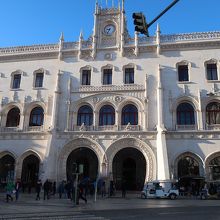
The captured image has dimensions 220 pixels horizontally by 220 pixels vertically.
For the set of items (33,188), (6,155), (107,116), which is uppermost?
(107,116)

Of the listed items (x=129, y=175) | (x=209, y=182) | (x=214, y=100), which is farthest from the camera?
(x=129, y=175)

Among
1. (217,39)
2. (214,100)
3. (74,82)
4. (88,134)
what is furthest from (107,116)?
(217,39)

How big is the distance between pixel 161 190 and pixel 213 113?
34.3ft

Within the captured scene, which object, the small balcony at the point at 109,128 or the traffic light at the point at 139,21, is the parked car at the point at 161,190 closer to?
the small balcony at the point at 109,128

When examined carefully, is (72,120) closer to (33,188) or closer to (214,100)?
(33,188)

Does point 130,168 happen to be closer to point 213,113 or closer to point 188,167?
point 188,167

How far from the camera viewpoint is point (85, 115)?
32.9m

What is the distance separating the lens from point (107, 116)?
32.4 m

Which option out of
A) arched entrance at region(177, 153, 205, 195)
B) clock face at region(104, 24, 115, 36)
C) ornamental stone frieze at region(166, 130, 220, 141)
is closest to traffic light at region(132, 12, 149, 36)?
ornamental stone frieze at region(166, 130, 220, 141)

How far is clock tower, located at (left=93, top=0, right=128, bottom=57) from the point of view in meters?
34.6

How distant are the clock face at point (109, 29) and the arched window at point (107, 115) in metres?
9.32

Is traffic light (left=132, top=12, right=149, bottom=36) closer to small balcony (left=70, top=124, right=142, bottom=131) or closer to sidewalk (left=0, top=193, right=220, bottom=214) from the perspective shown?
sidewalk (left=0, top=193, right=220, bottom=214)

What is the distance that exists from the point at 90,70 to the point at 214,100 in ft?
47.0

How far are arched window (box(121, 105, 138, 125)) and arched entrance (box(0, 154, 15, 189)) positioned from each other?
13.8 metres
